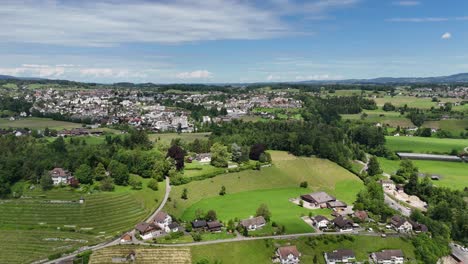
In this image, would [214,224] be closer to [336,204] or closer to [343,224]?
[343,224]

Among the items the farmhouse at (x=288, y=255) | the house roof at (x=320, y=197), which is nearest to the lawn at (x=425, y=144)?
the house roof at (x=320, y=197)

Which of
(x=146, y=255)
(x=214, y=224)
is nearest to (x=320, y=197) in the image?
(x=214, y=224)

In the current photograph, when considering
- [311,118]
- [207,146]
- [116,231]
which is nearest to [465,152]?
[311,118]

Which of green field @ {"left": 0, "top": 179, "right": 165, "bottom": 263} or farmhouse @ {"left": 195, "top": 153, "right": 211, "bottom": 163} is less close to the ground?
farmhouse @ {"left": 195, "top": 153, "right": 211, "bottom": 163}

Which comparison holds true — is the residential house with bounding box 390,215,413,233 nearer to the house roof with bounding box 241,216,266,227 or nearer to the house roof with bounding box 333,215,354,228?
the house roof with bounding box 333,215,354,228

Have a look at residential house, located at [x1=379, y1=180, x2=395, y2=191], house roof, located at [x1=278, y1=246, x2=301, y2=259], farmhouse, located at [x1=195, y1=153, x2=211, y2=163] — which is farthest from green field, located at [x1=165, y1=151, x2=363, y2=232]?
farmhouse, located at [x1=195, y1=153, x2=211, y2=163]

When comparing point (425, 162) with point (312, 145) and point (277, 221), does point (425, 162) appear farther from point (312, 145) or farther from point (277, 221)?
point (277, 221)
